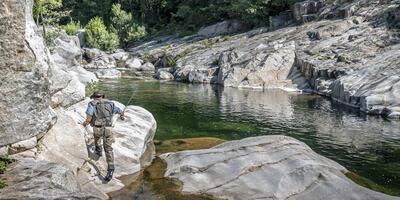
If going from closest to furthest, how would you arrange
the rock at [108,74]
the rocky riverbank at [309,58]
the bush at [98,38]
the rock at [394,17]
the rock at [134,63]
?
the rocky riverbank at [309,58], the rock at [394,17], the rock at [108,74], the rock at [134,63], the bush at [98,38]

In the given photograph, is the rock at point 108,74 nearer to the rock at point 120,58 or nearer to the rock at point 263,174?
the rock at point 120,58

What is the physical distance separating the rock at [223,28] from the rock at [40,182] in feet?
266

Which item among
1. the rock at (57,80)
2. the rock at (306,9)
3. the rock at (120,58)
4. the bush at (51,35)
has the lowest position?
the rock at (57,80)

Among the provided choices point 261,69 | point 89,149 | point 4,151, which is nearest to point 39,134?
point 4,151

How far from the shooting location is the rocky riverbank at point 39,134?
1530cm

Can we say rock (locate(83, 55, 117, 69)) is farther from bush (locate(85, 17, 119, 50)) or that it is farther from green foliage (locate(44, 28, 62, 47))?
green foliage (locate(44, 28, 62, 47))

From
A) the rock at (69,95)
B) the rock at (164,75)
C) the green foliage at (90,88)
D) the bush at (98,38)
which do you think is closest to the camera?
the rock at (69,95)

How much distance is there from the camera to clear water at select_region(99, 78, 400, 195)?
26.8m

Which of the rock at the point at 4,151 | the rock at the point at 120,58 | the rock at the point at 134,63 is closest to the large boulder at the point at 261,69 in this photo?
the rock at the point at 134,63

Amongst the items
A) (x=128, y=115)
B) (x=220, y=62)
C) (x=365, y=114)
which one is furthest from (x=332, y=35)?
(x=128, y=115)

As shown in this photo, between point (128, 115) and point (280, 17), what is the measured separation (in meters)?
68.9

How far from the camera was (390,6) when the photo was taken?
221 ft

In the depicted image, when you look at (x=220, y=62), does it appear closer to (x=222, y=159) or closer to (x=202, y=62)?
(x=202, y=62)

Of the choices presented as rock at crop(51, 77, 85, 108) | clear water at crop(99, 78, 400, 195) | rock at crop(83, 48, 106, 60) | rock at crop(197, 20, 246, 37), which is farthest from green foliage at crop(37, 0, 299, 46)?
rock at crop(51, 77, 85, 108)
